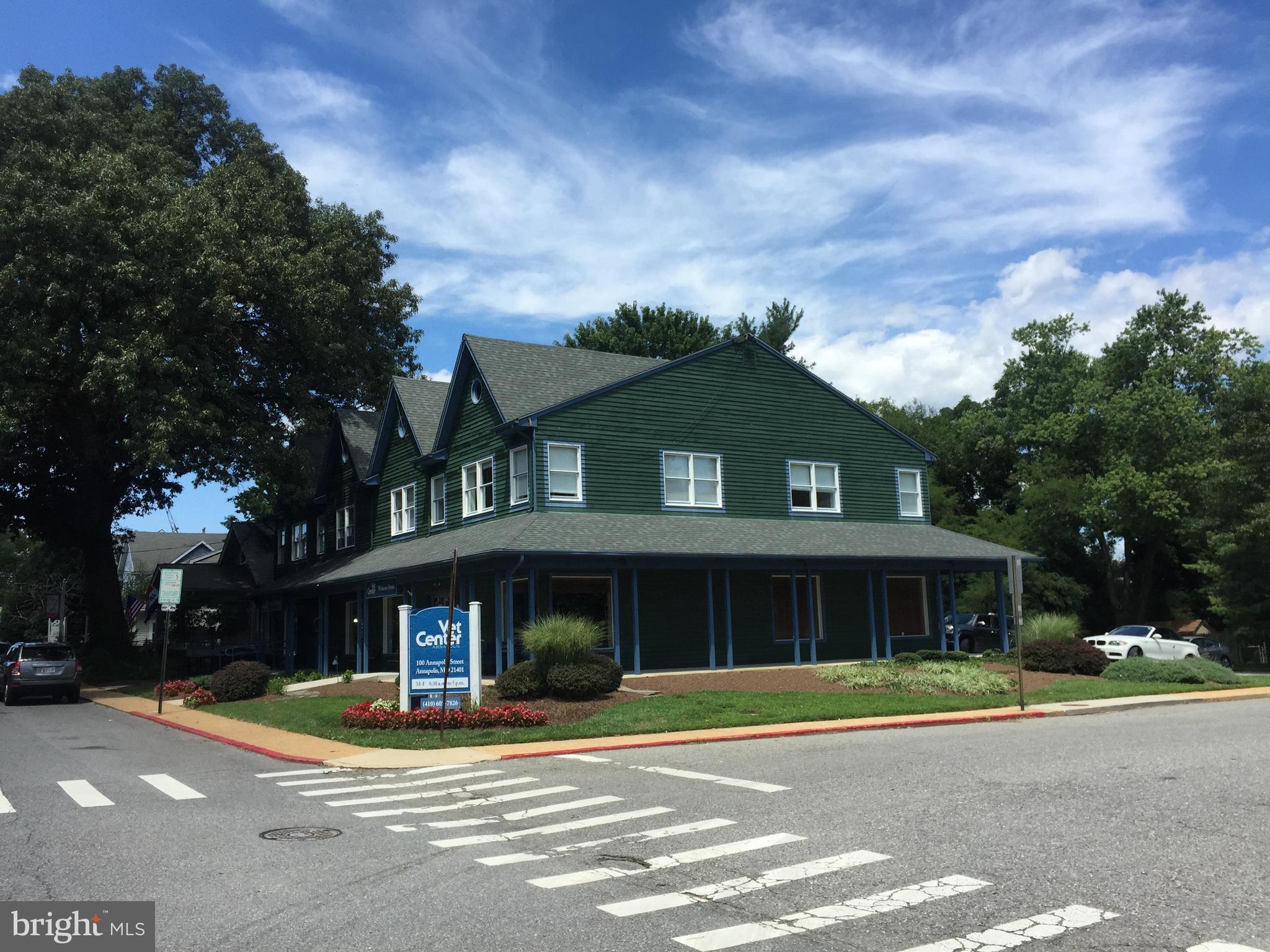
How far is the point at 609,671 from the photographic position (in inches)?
841

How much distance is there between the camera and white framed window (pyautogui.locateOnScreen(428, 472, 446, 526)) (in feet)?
109

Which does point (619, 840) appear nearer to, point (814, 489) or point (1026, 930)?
point (1026, 930)

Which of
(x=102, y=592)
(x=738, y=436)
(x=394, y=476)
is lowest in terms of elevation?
(x=102, y=592)

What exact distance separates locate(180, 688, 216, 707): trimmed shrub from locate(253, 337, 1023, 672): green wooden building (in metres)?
5.80

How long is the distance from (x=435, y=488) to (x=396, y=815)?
23689 mm

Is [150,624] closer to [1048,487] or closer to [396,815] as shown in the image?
[1048,487]

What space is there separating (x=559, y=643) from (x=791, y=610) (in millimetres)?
11992

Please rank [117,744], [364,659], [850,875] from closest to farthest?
[850,875]
[117,744]
[364,659]

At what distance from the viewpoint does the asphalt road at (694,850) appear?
645 cm

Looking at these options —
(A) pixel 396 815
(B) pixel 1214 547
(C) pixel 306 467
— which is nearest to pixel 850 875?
(A) pixel 396 815

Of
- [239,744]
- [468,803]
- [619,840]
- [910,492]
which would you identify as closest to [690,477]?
[910,492]

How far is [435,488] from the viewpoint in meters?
34.0

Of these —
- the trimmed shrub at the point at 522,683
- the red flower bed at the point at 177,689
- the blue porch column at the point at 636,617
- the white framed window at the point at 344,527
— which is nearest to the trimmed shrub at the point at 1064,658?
the blue porch column at the point at 636,617

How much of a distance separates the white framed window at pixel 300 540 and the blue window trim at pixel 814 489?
70.0ft
